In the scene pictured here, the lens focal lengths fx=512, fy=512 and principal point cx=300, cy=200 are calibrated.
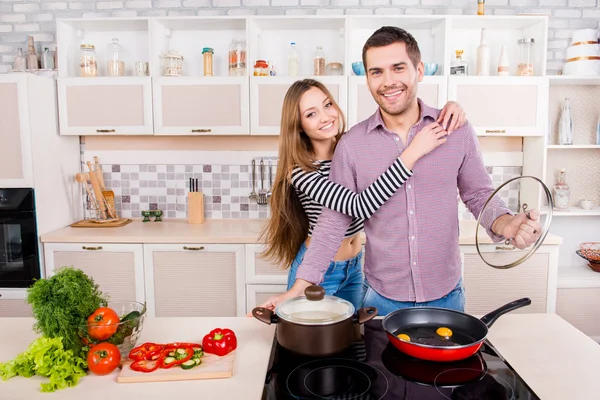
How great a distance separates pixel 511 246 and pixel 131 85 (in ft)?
9.03

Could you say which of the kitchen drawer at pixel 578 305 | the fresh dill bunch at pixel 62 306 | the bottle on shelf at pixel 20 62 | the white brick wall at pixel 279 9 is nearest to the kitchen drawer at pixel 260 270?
the white brick wall at pixel 279 9

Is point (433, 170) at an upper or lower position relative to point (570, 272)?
upper

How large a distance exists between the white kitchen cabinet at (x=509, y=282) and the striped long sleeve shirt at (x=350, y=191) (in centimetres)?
141

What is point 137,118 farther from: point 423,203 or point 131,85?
point 423,203

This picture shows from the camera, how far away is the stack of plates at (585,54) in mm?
3285

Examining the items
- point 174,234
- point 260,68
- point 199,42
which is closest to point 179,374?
point 174,234

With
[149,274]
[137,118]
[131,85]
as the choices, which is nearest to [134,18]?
[131,85]

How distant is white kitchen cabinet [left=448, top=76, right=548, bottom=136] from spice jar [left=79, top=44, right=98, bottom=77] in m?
2.33

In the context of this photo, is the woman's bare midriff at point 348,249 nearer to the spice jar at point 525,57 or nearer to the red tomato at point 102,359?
the red tomato at point 102,359

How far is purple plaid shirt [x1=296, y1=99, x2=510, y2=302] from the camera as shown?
176 centimetres

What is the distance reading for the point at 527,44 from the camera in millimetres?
3326

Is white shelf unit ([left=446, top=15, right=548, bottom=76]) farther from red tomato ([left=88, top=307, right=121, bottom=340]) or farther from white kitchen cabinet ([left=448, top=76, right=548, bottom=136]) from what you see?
red tomato ([left=88, top=307, right=121, bottom=340])

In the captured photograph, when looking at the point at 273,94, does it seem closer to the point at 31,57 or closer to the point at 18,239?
the point at 31,57

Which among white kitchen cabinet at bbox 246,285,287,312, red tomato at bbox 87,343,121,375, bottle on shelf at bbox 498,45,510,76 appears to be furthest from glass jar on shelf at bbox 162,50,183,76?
red tomato at bbox 87,343,121,375
